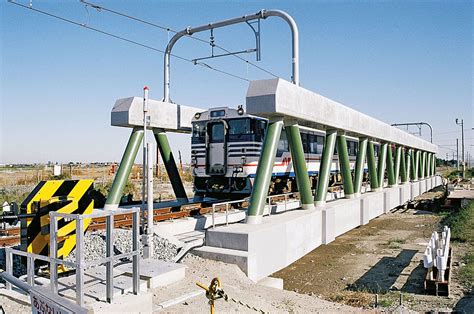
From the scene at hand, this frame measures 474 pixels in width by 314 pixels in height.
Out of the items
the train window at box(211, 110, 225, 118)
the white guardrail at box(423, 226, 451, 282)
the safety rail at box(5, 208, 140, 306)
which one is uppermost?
the train window at box(211, 110, 225, 118)

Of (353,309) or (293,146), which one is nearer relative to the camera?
(353,309)

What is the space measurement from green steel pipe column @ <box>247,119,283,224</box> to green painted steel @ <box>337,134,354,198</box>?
5925 millimetres

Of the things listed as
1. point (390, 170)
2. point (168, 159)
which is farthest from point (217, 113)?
point (390, 170)

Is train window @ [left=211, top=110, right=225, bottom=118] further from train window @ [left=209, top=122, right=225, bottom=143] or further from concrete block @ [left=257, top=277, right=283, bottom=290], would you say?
concrete block @ [left=257, top=277, right=283, bottom=290]

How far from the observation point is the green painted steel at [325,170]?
1410 cm

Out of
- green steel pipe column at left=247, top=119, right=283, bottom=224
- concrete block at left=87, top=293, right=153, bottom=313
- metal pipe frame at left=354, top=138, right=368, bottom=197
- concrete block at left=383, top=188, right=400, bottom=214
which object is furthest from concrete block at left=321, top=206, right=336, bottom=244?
concrete block at left=87, top=293, right=153, bottom=313

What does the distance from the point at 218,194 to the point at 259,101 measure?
20.6ft

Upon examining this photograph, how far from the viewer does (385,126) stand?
70.8ft

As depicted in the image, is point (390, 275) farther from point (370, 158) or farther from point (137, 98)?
point (370, 158)

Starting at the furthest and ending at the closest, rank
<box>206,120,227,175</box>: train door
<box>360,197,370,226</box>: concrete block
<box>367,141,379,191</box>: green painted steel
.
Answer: <box>367,141,379,191</box>: green painted steel < <box>360,197,370,226</box>: concrete block < <box>206,120,227,175</box>: train door

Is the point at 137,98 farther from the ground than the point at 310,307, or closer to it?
farther from the ground

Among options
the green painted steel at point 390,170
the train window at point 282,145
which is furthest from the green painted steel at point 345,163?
the green painted steel at point 390,170

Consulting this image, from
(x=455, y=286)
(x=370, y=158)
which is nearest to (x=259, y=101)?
(x=455, y=286)

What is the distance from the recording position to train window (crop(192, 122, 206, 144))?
51.1 ft
